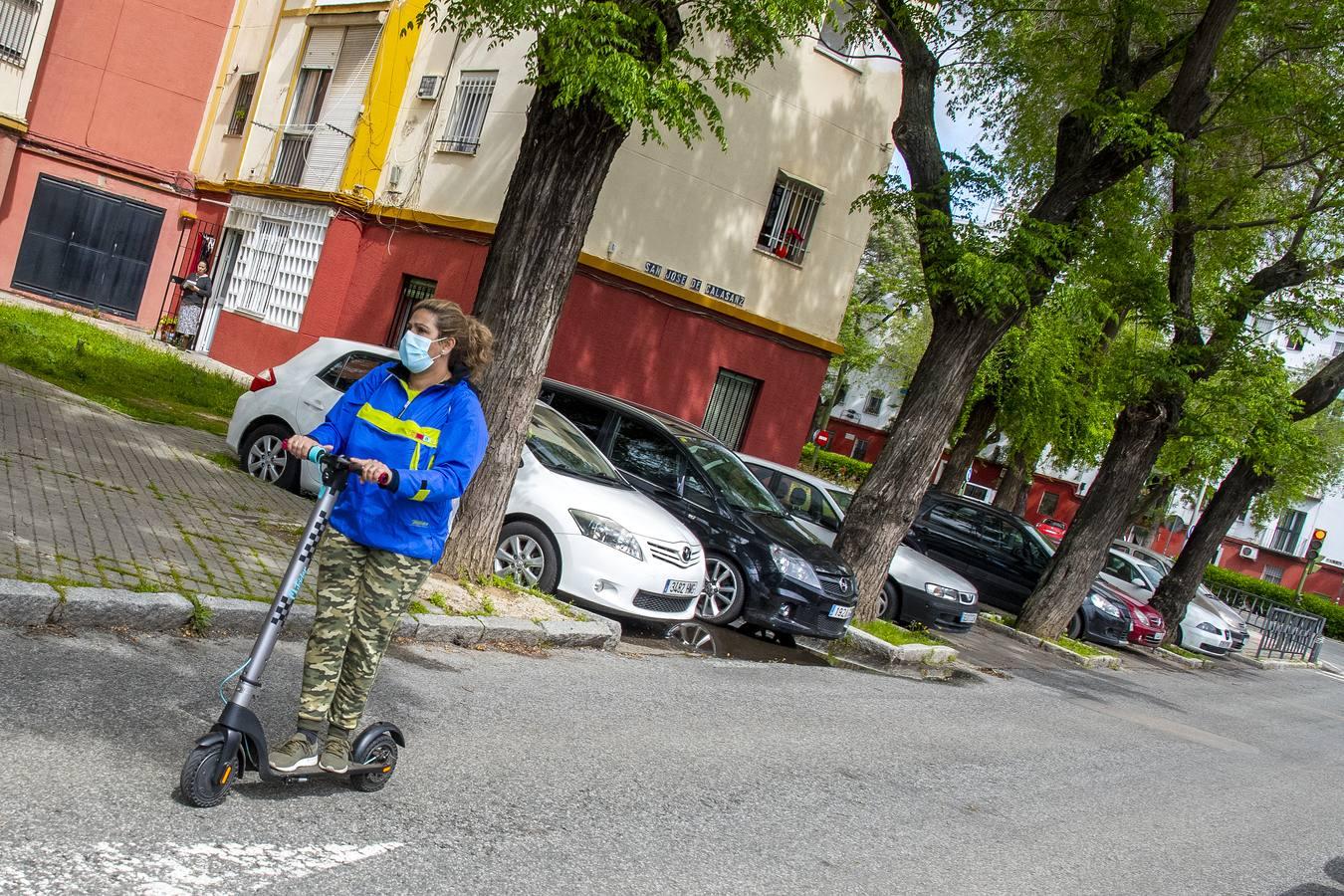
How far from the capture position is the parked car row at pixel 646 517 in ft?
30.5

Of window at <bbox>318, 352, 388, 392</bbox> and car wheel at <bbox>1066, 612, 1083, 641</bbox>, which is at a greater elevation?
window at <bbox>318, 352, 388, 392</bbox>

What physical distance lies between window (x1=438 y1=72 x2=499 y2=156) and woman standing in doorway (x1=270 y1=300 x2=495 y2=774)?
15.8m

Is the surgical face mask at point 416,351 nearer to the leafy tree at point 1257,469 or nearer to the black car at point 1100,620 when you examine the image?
the leafy tree at point 1257,469

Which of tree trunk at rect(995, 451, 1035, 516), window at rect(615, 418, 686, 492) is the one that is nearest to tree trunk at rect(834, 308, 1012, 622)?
window at rect(615, 418, 686, 492)

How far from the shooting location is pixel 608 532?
→ 30.3ft

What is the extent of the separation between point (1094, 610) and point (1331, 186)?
23.9ft

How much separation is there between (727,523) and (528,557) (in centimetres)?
223

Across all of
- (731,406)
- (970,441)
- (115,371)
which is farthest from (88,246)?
(970,441)

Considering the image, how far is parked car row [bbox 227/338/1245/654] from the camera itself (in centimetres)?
928

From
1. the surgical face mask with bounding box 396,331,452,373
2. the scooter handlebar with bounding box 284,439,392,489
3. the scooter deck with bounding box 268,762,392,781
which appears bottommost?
the scooter deck with bounding box 268,762,392,781

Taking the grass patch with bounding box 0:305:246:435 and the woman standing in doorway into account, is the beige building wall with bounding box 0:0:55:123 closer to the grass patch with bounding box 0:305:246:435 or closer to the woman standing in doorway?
the grass patch with bounding box 0:305:246:435

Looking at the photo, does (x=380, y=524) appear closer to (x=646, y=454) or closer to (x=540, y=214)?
(x=540, y=214)

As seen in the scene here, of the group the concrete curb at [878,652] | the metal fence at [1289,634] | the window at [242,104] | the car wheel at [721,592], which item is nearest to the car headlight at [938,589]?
the concrete curb at [878,652]

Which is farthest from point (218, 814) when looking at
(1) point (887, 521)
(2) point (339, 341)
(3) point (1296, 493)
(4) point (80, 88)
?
(3) point (1296, 493)
